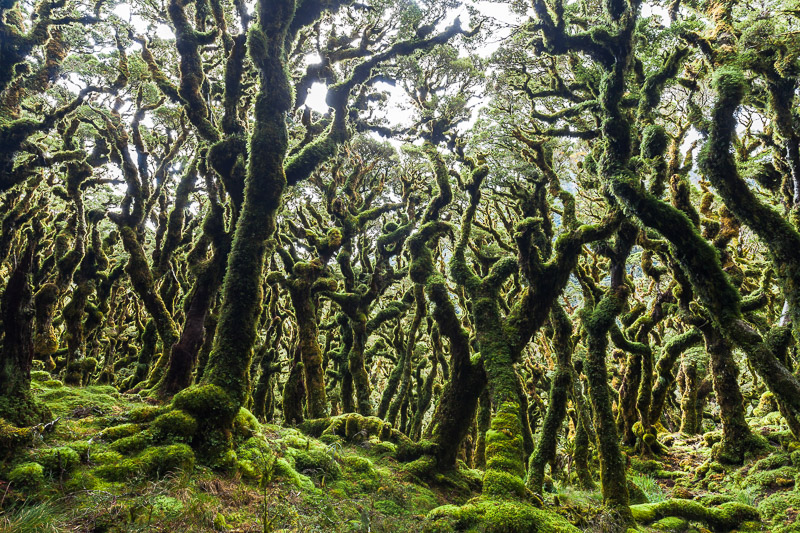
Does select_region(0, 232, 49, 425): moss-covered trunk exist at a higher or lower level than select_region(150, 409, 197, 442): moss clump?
higher

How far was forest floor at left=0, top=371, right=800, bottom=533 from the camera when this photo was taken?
4.07 metres

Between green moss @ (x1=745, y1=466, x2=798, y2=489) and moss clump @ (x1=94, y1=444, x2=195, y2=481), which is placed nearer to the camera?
moss clump @ (x1=94, y1=444, x2=195, y2=481)

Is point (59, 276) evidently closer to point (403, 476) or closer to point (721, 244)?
point (403, 476)

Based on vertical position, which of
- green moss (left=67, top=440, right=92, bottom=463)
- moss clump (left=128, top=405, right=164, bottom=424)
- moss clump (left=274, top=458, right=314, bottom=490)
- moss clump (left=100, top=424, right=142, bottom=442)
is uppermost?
moss clump (left=128, top=405, right=164, bottom=424)

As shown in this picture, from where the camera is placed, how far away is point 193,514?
4.14 metres

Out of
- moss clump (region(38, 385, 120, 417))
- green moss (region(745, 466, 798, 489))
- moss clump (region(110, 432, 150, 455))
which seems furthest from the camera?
green moss (region(745, 466, 798, 489))

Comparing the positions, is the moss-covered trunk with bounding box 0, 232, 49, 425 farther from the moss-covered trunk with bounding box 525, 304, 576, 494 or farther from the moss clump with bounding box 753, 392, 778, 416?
the moss clump with bounding box 753, 392, 778, 416

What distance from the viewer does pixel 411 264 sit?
11.7 meters

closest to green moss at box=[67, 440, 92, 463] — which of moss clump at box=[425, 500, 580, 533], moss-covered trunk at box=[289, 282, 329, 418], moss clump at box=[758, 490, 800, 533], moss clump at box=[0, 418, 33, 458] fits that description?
moss clump at box=[0, 418, 33, 458]

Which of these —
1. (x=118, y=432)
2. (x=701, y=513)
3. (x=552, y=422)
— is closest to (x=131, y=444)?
(x=118, y=432)

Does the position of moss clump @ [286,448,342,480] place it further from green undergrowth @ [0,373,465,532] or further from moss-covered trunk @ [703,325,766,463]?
moss-covered trunk @ [703,325,766,463]

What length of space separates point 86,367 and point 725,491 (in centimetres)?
2080

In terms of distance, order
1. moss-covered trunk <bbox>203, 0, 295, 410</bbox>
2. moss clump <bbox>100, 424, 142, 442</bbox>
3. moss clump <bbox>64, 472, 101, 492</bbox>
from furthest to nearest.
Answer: moss-covered trunk <bbox>203, 0, 295, 410</bbox> → moss clump <bbox>100, 424, 142, 442</bbox> → moss clump <bbox>64, 472, 101, 492</bbox>

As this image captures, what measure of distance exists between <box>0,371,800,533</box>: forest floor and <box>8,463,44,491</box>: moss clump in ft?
0.04
